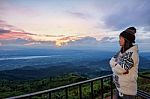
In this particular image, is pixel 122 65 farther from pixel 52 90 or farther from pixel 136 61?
pixel 52 90

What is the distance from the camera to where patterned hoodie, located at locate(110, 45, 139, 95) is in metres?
3.17

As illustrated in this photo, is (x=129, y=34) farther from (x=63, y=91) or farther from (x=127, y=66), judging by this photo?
(x=63, y=91)

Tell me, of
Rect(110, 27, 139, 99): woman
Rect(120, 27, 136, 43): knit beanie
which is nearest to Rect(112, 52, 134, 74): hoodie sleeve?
Rect(110, 27, 139, 99): woman

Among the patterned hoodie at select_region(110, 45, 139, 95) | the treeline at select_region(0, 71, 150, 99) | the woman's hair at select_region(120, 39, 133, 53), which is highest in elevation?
the woman's hair at select_region(120, 39, 133, 53)

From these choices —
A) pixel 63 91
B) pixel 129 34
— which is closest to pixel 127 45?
pixel 129 34

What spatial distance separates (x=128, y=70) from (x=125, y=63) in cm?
9

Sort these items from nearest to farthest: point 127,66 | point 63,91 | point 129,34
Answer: point 127,66, point 129,34, point 63,91

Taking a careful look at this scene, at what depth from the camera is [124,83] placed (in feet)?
10.6

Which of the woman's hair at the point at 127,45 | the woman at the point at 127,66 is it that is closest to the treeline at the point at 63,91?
the woman at the point at 127,66

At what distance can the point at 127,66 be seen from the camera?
3.17 metres

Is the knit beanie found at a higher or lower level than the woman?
higher

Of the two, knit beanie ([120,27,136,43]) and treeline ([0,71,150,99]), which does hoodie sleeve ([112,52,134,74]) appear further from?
treeline ([0,71,150,99])

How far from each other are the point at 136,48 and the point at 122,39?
20 centimetres

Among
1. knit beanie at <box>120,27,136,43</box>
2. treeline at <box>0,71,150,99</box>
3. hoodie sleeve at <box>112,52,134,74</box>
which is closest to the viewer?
hoodie sleeve at <box>112,52,134,74</box>
